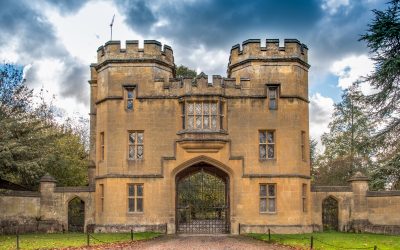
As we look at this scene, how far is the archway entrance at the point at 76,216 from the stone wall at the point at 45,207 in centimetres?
91

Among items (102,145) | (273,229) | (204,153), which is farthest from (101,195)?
(273,229)

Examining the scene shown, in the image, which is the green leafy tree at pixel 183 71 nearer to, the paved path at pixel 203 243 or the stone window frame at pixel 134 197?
the stone window frame at pixel 134 197

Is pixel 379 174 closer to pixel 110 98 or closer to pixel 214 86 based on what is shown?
pixel 214 86

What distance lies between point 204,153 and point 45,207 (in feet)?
28.0

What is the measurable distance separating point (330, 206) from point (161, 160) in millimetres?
9844

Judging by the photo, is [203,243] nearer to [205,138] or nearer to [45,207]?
[205,138]

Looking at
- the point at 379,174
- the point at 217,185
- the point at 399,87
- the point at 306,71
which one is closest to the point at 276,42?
the point at 306,71

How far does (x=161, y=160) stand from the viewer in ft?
86.9

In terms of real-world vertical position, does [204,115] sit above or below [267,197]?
above

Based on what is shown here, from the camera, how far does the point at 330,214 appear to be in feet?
95.4

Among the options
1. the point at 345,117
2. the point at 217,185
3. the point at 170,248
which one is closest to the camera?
the point at 170,248

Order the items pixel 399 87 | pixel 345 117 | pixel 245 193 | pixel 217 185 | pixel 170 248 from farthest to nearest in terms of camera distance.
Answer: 1. pixel 345 117
2. pixel 217 185
3. pixel 245 193
4. pixel 399 87
5. pixel 170 248

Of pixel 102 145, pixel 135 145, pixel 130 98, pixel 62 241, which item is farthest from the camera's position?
pixel 102 145

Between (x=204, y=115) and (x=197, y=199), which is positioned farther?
(x=197, y=199)
